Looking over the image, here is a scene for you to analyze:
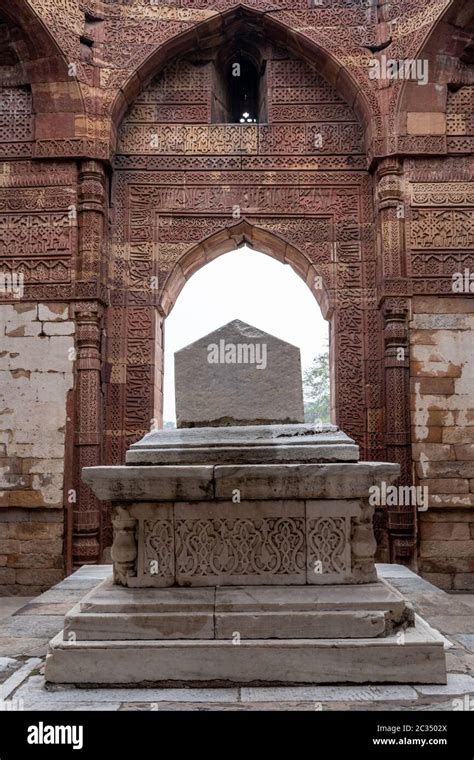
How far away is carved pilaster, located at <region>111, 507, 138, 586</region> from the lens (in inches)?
125

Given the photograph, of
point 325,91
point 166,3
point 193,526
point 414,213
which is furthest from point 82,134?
point 193,526

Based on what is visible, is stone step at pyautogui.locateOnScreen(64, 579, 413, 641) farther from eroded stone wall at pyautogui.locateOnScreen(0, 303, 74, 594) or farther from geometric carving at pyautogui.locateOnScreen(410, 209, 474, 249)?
geometric carving at pyautogui.locateOnScreen(410, 209, 474, 249)

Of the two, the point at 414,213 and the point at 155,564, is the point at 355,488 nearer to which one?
the point at 155,564

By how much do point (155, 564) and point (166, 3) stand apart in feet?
23.0

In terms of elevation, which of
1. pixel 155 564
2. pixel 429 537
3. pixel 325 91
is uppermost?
pixel 325 91

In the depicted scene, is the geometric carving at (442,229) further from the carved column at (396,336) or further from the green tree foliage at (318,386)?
the green tree foliage at (318,386)

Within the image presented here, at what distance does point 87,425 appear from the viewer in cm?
691

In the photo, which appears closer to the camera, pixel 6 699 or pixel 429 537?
pixel 6 699

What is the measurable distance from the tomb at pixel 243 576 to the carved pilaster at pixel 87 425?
360 cm

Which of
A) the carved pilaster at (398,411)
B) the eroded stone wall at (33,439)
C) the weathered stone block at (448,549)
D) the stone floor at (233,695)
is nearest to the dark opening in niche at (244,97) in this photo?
the carved pilaster at (398,411)

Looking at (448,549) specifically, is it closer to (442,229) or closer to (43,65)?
(442,229)

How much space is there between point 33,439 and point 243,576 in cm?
434

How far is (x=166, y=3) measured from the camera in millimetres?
7543

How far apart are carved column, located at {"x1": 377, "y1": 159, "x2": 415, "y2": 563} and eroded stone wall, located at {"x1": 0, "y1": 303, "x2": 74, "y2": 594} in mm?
3520
